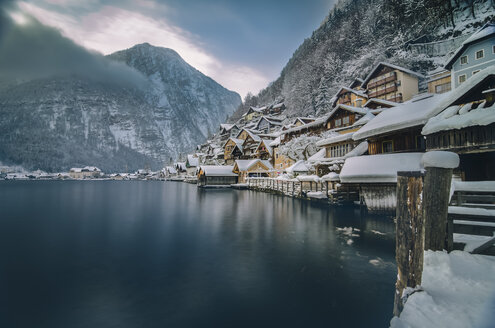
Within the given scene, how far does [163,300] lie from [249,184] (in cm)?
4458

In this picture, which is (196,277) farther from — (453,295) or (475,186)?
(475,186)

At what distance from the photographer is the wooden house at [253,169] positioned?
53.5 meters

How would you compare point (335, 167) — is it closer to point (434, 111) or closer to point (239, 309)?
point (434, 111)

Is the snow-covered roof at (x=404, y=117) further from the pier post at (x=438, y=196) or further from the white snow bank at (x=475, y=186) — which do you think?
the pier post at (x=438, y=196)

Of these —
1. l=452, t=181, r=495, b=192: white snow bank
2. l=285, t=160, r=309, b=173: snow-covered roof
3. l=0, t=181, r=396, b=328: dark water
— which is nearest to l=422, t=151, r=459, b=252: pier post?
l=0, t=181, r=396, b=328: dark water

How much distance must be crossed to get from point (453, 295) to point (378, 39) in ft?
218

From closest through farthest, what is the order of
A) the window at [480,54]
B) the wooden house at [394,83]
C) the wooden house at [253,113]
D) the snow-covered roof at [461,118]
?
the snow-covered roof at [461,118] < the window at [480,54] < the wooden house at [394,83] < the wooden house at [253,113]

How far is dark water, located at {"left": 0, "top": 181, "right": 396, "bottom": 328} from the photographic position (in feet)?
18.9

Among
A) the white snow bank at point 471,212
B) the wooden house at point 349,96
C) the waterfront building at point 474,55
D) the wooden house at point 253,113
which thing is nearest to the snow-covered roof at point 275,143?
the wooden house at point 349,96

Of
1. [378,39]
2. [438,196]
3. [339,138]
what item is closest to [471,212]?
[438,196]

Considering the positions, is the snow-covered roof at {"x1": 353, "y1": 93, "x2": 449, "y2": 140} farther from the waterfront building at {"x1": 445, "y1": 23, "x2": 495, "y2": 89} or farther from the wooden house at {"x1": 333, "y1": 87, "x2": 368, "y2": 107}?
the wooden house at {"x1": 333, "y1": 87, "x2": 368, "y2": 107}

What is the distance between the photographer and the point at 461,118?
11.8 metres

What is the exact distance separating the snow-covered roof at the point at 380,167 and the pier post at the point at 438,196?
1194 cm

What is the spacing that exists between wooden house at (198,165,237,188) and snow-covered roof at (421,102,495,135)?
48.6 m
